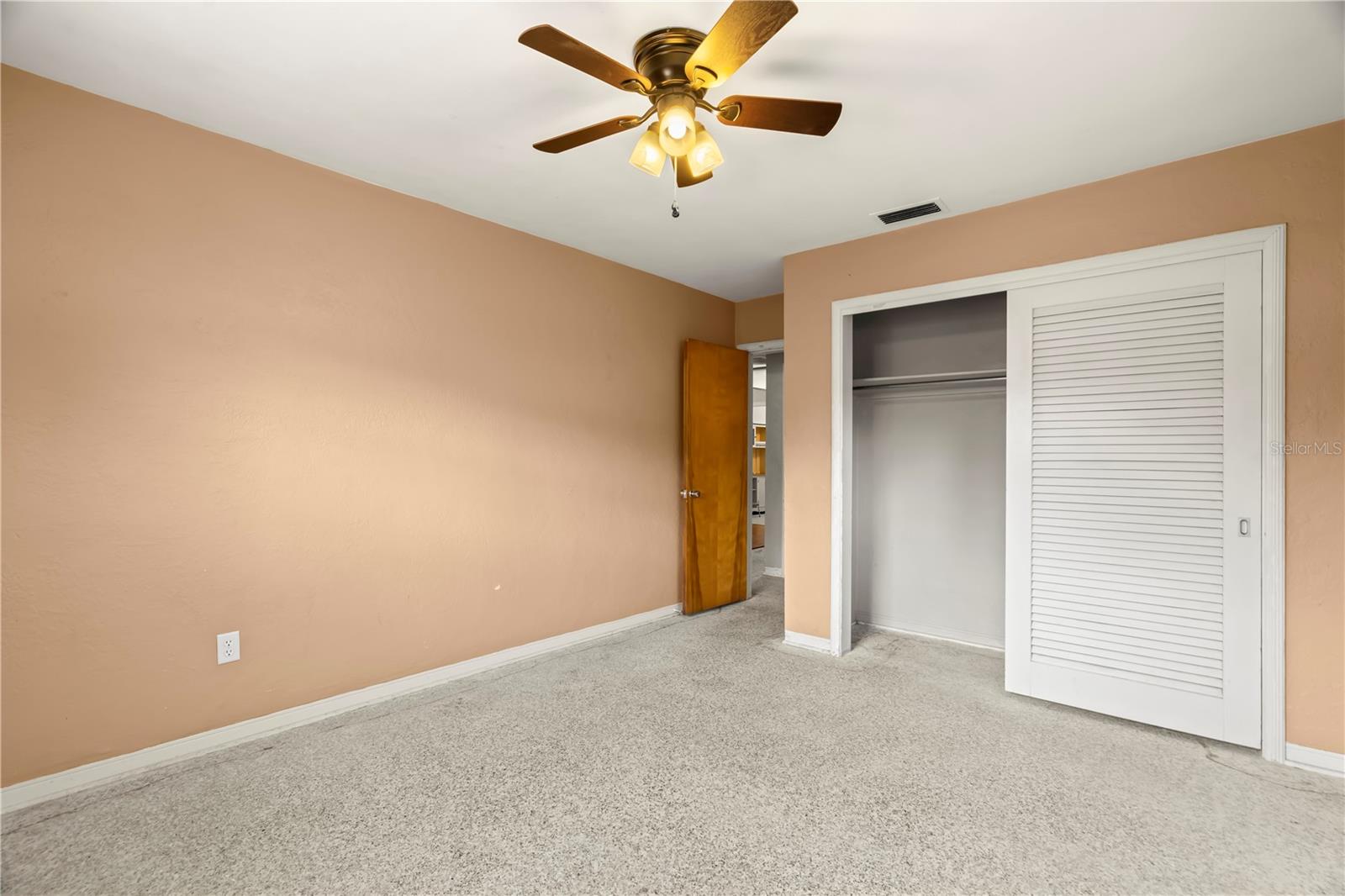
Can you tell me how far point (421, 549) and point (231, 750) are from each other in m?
1.14

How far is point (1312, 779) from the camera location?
2369 mm

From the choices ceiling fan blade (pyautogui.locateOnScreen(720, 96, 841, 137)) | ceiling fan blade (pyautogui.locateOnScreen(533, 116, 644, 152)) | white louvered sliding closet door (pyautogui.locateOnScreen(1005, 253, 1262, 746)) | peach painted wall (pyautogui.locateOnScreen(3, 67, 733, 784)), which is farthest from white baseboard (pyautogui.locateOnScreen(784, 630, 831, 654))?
ceiling fan blade (pyautogui.locateOnScreen(533, 116, 644, 152))

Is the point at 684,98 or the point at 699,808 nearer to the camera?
the point at 684,98

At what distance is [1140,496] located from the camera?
2836 millimetres

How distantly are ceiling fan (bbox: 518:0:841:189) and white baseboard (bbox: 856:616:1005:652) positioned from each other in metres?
3.38

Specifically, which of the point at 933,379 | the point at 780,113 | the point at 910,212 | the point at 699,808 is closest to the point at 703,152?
the point at 780,113

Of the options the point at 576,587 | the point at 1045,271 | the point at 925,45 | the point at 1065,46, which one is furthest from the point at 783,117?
the point at 576,587

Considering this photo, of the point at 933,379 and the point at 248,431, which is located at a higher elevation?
the point at 933,379

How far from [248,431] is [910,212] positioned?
3.49 meters

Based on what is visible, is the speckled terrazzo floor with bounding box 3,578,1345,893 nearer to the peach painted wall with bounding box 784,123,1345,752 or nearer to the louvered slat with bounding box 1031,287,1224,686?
the louvered slat with bounding box 1031,287,1224,686

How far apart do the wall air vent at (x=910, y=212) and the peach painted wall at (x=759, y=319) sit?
1.69m

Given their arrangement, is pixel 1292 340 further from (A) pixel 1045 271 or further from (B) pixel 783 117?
(B) pixel 783 117

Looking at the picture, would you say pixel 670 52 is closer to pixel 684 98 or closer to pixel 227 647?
pixel 684 98

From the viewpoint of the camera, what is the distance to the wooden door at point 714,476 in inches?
185
